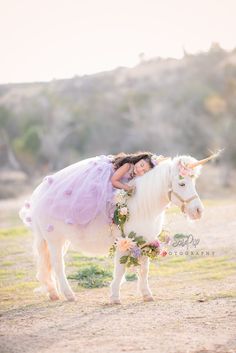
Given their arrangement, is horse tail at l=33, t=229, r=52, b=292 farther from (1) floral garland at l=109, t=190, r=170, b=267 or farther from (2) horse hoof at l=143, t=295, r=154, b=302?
(2) horse hoof at l=143, t=295, r=154, b=302

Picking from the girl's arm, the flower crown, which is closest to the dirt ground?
the girl's arm

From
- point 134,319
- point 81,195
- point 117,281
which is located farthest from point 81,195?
point 134,319

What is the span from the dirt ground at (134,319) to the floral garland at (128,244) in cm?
63

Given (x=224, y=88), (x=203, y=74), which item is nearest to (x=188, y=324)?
(x=224, y=88)

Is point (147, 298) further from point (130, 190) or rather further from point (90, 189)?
point (90, 189)

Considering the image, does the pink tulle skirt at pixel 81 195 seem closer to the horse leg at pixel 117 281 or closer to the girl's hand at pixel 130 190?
the girl's hand at pixel 130 190

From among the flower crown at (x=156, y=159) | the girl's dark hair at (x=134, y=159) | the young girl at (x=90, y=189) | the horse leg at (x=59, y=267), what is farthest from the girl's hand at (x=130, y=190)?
the horse leg at (x=59, y=267)

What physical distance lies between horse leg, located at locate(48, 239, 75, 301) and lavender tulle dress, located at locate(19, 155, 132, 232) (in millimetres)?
255

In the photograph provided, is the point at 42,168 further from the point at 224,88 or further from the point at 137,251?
the point at 137,251

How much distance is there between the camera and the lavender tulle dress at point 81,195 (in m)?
8.77

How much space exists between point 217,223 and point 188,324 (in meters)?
10.9

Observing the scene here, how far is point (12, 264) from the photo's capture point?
13.2m

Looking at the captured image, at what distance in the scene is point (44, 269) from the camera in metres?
9.25

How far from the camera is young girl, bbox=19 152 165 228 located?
8.77 metres
